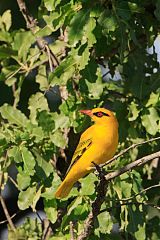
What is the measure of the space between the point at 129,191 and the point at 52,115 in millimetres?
636

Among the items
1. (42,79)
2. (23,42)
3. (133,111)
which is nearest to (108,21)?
(133,111)

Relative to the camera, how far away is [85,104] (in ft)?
17.4

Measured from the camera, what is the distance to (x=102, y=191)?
13.6 ft

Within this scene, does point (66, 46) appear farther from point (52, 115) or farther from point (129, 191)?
point (129, 191)

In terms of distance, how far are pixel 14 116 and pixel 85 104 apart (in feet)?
1.43

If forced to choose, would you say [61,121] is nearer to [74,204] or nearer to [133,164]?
[74,204]

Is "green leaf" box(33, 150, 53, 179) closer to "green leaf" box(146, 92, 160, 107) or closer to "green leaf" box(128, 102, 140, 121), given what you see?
"green leaf" box(128, 102, 140, 121)

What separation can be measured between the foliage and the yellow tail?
0.10ft

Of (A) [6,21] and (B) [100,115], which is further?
(A) [6,21]

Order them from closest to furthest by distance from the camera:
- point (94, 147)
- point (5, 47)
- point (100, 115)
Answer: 1. point (94, 147)
2. point (100, 115)
3. point (5, 47)

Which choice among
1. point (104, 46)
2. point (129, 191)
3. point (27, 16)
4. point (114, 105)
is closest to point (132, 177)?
point (129, 191)

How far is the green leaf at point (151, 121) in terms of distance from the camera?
5203 millimetres

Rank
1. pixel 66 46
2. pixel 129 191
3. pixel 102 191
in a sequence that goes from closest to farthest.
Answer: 1. pixel 102 191
2. pixel 129 191
3. pixel 66 46

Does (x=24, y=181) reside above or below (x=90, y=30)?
below
